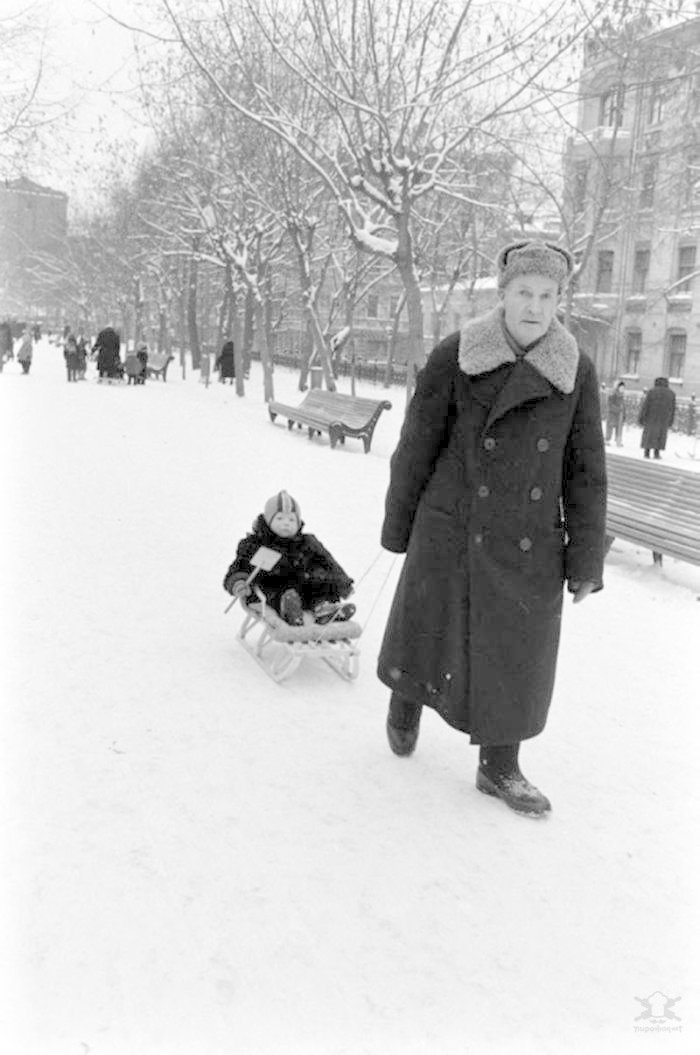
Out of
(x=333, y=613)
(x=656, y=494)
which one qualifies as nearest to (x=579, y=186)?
(x=656, y=494)

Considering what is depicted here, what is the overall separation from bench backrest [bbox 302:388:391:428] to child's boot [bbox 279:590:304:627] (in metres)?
9.14

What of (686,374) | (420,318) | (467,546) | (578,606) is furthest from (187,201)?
(467,546)

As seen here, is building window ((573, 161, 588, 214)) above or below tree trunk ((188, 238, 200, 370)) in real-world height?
above

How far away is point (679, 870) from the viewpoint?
309 centimetres

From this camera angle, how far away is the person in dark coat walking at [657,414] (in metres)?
18.1

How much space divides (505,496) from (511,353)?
47cm

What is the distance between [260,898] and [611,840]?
1265 millimetres

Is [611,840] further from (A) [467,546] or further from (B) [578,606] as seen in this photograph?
(B) [578,606]

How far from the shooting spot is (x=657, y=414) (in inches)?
720

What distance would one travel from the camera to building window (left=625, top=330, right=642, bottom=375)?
4072 centimetres

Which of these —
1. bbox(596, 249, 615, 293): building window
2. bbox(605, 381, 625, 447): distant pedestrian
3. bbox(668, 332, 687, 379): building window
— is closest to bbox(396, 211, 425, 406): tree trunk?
bbox(605, 381, 625, 447): distant pedestrian

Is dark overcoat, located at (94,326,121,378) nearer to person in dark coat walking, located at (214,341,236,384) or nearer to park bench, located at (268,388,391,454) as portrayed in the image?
person in dark coat walking, located at (214,341,236,384)

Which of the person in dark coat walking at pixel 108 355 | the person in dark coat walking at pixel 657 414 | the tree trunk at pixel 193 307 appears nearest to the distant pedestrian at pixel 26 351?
the person in dark coat walking at pixel 108 355

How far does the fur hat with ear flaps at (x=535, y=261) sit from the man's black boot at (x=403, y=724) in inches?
62.4
